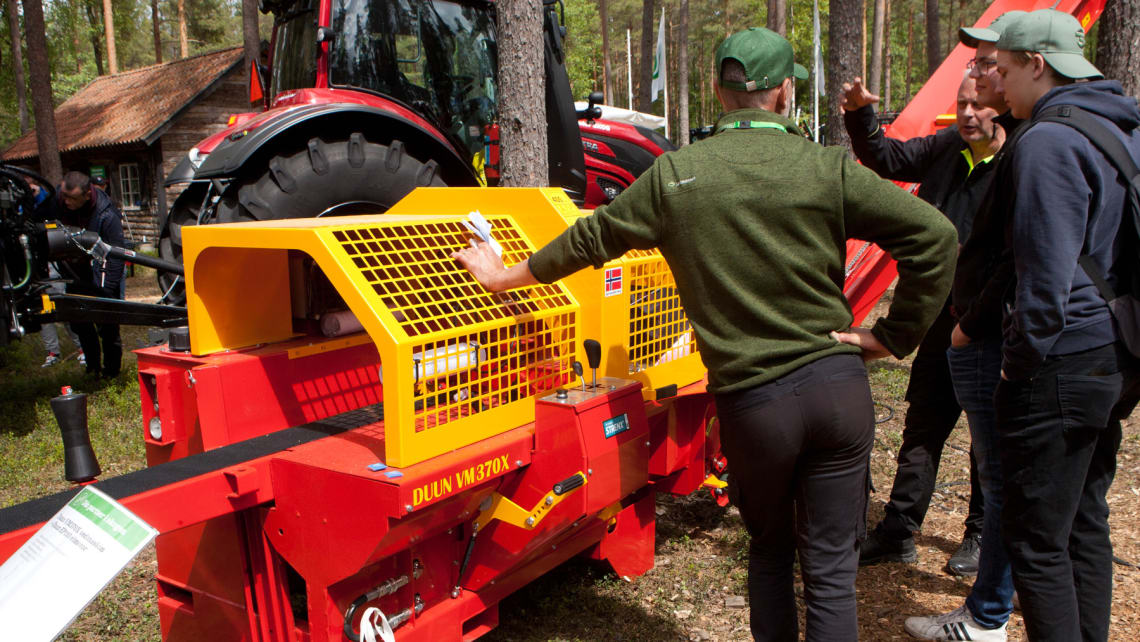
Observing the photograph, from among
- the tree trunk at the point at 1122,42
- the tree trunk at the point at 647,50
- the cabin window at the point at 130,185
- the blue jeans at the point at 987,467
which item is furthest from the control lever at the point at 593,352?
the tree trunk at the point at 647,50

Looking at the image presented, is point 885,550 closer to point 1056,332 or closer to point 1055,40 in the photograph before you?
point 1056,332

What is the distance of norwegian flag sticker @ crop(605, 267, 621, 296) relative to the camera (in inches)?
105

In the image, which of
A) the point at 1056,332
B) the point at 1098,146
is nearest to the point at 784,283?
the point at 1056,332

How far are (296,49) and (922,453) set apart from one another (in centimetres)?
392

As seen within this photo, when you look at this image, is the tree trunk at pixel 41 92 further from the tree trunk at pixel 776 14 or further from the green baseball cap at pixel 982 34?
the tree trunk at pixel 776 14

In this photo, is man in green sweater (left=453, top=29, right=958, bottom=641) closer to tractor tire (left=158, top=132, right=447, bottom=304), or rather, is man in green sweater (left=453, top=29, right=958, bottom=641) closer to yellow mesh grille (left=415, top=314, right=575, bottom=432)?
yellow mesh grille (left=415, top=314, right=575, bottom=432)

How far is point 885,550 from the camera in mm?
3422

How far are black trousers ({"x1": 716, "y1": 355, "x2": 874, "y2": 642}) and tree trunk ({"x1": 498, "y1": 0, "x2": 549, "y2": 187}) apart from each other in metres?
2.83

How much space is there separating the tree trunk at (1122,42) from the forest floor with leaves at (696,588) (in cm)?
→ 265

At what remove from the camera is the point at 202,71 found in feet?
66.0

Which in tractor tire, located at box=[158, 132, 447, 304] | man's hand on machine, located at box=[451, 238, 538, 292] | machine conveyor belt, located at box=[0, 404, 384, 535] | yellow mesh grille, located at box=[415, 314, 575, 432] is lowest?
machine conveyor belt, located at box=[0, 404, 384, 535]

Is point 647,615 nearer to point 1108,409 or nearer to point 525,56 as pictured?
point 1108,409

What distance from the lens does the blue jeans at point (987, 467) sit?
2.57m

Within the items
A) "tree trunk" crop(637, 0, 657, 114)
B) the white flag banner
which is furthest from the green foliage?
the white flag banner
